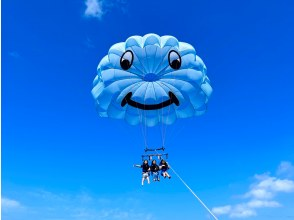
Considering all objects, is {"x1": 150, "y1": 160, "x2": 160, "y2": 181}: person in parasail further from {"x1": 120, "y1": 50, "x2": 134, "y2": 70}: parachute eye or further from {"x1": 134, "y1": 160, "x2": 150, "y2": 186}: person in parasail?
{"x1": 120, "y1": 50, "x2": 134, "y2": 70}: parachute eye

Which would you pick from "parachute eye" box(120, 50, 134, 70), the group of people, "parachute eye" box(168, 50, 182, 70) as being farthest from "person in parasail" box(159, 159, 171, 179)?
"parachute eye" box(120, 50, 134, 70)

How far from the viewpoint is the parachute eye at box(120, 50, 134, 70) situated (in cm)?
1389

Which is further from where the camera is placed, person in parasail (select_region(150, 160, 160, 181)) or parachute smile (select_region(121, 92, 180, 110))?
parachute smile (select_region(121, 92, 180, 110))

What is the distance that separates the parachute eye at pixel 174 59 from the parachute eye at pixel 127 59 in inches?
63.8

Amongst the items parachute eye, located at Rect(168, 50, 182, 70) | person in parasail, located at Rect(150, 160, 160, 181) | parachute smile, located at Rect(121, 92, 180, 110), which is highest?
parachute eye, located at Rect(168, 50, 182, 70)

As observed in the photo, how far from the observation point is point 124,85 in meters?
14.8

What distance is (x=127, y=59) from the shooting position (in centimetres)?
1391

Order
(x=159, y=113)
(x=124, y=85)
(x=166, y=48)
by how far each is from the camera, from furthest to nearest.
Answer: (x=159, y=113)
(x=124, y=85)
(x=166, y=48)

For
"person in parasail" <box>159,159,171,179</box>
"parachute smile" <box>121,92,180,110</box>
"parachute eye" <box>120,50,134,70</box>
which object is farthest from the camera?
"parachute smile" <box>121,92,180,110</box>

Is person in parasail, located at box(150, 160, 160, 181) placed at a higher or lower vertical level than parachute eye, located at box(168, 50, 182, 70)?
lower

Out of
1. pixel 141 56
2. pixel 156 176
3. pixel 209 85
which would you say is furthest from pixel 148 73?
pixel 156 176

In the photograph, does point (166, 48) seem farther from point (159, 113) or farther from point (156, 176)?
point (156, 176)

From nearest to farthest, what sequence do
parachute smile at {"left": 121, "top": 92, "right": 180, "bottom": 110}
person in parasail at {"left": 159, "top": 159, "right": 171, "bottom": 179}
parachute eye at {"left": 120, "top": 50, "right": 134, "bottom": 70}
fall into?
parachute eye at {"left": 120, "top": 50, "right": 134, "bottom": 70} < person in parasail at {"left": 159, "top": 159, "right": 171, "bottom": 179} < parachute smile at {"left": 121, "top": 92, "right": 180, "bottom": 110}

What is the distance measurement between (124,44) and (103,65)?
131 centimetres
